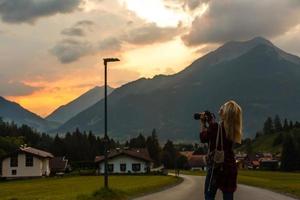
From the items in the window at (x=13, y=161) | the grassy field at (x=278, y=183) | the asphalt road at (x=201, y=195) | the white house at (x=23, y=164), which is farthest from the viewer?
the window at (x=13, y=161)

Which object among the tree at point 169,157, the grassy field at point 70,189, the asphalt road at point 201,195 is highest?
the tree at point 169,157

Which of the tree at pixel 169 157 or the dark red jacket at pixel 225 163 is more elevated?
the tree at pixel 169 157

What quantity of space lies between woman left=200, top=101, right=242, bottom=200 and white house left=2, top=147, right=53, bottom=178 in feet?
315

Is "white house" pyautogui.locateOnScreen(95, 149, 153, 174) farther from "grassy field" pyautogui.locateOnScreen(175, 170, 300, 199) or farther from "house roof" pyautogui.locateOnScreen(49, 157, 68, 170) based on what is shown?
"grassy field" pyautogui.locateOnScreen(175, 170, 300, 199)

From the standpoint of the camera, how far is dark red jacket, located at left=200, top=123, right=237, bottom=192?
8.55 meters

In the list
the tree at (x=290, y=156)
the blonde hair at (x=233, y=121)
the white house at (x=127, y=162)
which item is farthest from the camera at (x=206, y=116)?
the tree at (x=290, y=156)

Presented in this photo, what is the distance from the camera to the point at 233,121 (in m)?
8.49

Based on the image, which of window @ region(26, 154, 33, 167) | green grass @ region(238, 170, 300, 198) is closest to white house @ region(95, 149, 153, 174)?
window @ region(26, 154, 33, 167)

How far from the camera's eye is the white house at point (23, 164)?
103312 millimetres

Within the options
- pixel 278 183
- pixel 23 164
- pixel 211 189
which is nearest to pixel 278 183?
pixel 278 183

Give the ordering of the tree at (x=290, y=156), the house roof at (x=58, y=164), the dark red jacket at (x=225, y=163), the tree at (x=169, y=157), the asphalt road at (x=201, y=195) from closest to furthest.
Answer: the dark red jacket at (x=225, y=163) → the asphalt road at (x=201, y=195) → the house roof at (x=58, y=164) → the tree at (x=290, y=156) → the tree at (x=169, y=157)

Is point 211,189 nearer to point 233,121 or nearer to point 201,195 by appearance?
point 233,121

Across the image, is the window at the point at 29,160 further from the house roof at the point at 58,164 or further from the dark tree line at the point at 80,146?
the dark tree line at the point at 80,146

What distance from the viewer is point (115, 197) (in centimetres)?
2698
